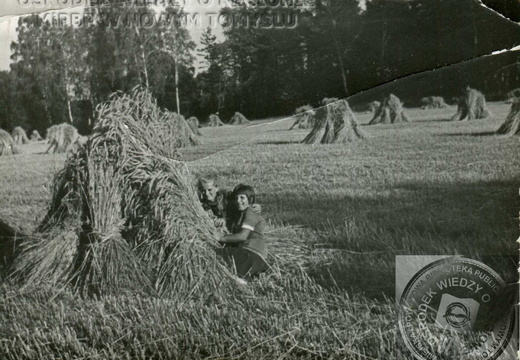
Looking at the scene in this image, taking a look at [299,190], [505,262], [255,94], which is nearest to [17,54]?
[255,94]

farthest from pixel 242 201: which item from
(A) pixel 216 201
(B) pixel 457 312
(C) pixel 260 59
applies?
(B) pixel 457 312

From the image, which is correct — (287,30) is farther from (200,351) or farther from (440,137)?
(200,351)

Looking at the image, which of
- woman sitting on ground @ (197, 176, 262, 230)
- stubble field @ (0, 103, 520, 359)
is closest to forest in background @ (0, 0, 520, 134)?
stubble field @ (0, 103, 520, 359)

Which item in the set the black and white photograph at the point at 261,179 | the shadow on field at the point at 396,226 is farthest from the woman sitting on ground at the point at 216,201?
the shadow on field at the point at 396,226

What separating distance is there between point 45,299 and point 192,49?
1498 millimetres

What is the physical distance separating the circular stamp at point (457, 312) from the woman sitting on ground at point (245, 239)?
0.75m

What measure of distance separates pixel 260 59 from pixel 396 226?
108cm

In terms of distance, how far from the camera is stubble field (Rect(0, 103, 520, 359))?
4.03m

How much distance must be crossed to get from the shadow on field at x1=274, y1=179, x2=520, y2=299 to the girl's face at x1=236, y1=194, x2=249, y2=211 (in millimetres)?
172

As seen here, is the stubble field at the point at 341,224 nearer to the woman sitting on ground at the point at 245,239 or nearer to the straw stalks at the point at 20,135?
the woman sitting on ground at the point at 245,239

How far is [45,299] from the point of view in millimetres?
4250

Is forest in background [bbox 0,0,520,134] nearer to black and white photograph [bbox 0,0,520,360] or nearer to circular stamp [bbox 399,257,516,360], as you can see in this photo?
black and white photograph [bbox 0,0,520,360]

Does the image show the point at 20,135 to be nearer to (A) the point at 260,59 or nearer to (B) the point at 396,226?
(A) the point at 260,59

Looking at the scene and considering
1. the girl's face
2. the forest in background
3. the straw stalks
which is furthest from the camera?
the straw stalks
